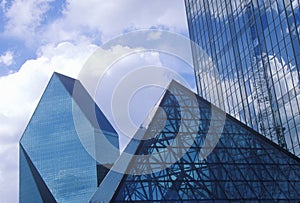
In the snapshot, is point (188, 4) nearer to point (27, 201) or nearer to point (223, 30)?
point (223, 30)

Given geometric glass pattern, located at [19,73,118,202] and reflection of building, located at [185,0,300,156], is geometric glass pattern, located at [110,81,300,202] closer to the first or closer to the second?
reflection of building, located at [185,0,300,156]

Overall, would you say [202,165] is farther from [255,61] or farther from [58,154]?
[58,154]

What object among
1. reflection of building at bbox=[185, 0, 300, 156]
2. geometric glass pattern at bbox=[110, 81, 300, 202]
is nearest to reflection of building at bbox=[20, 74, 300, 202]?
geometric glass pattern at bbox=[110, 81, 300, 202]

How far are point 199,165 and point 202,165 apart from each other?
0.73 feet

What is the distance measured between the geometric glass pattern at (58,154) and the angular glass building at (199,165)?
9801 centimetres

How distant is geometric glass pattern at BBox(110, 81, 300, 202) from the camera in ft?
98.5

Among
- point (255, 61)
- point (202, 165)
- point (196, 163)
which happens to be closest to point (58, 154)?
point (255, 61)

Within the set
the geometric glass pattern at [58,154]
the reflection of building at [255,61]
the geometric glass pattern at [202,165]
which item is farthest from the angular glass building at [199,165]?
the geometric glass pattern at [58,154]

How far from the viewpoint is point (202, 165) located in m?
32.2

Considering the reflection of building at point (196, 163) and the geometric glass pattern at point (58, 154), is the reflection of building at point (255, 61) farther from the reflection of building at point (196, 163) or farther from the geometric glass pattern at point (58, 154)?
the geometric glass pattern at point (58, 154)

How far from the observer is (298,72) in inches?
1521

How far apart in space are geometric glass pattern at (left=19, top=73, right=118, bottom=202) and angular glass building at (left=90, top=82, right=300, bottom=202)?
98.0 m

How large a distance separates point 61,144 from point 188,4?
77.7 metres

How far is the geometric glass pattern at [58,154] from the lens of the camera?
13262 cm
